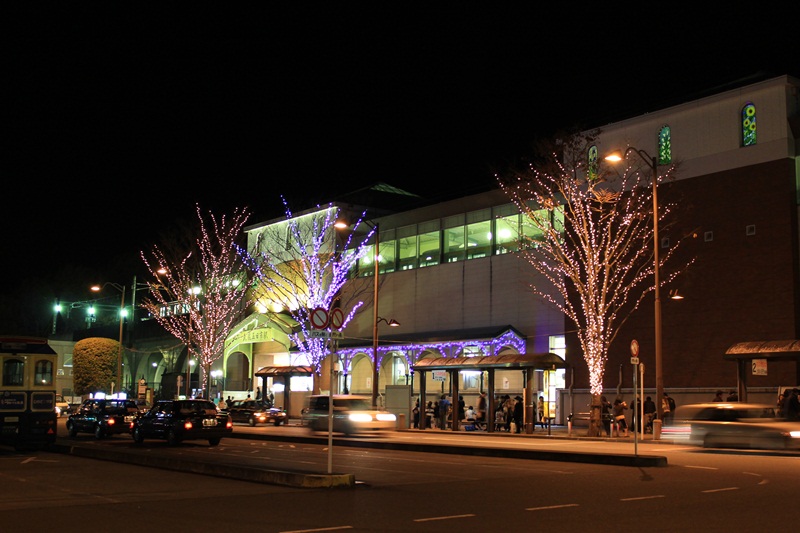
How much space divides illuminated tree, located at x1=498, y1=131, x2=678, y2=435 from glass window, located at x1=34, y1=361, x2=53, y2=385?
2008 centimetres

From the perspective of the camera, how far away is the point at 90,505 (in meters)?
13.2

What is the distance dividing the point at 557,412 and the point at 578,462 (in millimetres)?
23321

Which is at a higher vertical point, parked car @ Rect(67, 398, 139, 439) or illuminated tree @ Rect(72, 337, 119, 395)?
illuminated tree @ Rect(72, 337, 119, 395)

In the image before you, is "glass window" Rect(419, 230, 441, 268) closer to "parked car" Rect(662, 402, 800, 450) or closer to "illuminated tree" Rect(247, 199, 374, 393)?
"illuminated tree" Rect(247, 199, 374, 393)

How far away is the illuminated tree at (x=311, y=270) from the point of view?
168 ft

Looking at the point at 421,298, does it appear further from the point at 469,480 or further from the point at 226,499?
the point at 226,499

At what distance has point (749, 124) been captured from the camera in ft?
121

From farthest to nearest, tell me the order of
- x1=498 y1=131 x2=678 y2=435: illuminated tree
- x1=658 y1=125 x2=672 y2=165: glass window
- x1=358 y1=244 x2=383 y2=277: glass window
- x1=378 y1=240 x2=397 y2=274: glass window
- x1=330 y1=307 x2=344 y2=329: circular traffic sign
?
1. x1=358 y1=244 x2=383 y2=277: glass window
2. x1=378 y1=240 x2=397 y2=274: glass window
3. x1=658 y1=125 x2=672 y2=165: glass window
4. x1=498 y1=131 x2=678 y2=435: illuminated tree
5. x1=330 y1=307 x2=344 y2=329: circular traffic sign

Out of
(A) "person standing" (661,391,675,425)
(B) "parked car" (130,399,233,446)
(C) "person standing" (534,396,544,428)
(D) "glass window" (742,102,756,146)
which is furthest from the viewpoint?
(C) "person standing" (534,396,544,428)

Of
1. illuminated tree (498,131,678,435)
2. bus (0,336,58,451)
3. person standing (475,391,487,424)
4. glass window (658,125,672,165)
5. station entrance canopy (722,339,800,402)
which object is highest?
glass window (658,125,672,165)

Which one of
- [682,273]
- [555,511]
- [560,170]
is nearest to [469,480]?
[555,511]

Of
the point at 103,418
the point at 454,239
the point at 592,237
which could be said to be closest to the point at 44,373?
the point at 103,418

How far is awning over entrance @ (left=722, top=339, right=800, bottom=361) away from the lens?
29.3 m

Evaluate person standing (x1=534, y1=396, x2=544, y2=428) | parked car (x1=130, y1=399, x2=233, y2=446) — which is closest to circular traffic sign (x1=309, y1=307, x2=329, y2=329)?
parked car (x1=130, y1=399, x2=233, y2=446)
